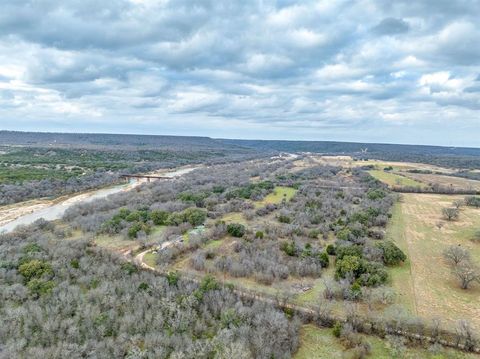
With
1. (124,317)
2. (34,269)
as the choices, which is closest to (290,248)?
(124,317)

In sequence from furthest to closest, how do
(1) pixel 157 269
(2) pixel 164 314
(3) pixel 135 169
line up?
(3) pixel 135 169 → (1) pixel 157 269 → (2) pixel 164 314

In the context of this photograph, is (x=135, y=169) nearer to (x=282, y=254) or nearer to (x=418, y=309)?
(x=282, y=254)

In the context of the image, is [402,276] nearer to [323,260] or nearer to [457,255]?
[457,255]

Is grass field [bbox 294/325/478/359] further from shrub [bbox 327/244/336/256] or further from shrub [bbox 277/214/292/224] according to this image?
shrub [bbox 277/214/292/224]

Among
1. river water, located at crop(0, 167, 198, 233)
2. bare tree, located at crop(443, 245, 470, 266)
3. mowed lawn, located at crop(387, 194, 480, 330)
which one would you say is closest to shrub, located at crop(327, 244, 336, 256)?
mowed lawn, located at crop(387, 194, 480, 330)

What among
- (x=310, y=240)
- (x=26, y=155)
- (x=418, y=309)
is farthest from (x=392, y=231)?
(x=26, y=155)

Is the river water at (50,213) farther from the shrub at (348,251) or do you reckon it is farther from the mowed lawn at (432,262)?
the mowed lawn at (432,262)

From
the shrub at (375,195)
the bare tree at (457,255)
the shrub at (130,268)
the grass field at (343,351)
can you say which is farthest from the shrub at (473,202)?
the shrub at (130,268)
